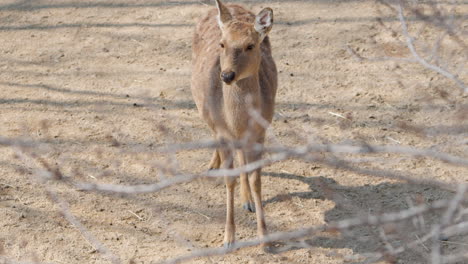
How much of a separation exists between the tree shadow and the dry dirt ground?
1 centimetres

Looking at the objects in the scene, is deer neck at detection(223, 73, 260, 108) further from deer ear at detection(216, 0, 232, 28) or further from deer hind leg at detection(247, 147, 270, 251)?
deer hind leg at detection(247, 147, 270, 251)

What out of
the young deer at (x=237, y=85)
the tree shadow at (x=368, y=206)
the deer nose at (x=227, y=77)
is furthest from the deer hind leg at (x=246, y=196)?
the deer nose at (x=227, y=77)

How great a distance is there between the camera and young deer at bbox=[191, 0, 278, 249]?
5078mm

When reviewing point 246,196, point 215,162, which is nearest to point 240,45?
point 246,196

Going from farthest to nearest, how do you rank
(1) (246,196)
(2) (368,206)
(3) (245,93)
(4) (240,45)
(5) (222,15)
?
(1) (246,196) → (2) (368,206) → (5) (222,15) → (3) (245,93) → (4) (240,45)

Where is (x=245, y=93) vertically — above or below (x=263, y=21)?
below

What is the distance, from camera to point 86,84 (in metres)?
7.75

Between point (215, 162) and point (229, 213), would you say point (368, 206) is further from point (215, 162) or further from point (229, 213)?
point (215, 162)

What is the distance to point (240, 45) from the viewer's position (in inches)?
199

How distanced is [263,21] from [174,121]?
2.00m

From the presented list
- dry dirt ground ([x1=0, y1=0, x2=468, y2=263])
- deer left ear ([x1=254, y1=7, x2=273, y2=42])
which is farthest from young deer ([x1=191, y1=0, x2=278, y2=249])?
dry dirt ground ([x1=0, y1=0, x2=468, y2=263])

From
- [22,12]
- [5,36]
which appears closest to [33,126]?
[5,36]

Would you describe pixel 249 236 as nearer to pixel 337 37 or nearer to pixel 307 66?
pixel 307 66

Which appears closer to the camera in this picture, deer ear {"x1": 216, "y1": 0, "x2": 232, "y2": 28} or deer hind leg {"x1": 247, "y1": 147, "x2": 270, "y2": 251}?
deer ear {"x1": 216, "y1": 0, "x2": 232, "y2": 28}
